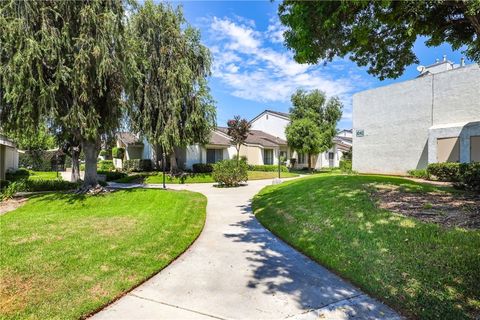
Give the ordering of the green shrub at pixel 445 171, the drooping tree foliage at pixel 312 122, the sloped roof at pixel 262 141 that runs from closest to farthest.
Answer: the green shrub at pixel 445 171
the drooping tree foliage at pixel 312 122
the sloped roof at pixel 262 141

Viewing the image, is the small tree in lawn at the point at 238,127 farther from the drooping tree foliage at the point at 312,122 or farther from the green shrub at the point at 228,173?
the green shrub at the point at 228,173

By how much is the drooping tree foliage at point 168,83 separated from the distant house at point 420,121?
12.1m

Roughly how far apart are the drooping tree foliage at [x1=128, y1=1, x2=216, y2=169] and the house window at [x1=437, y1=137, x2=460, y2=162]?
47.5 feet

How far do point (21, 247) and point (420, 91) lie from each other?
2134cm

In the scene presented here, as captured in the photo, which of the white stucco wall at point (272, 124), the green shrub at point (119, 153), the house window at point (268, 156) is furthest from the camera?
the white stucco wall at point (272, 124)

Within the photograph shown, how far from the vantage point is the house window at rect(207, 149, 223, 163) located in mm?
27562

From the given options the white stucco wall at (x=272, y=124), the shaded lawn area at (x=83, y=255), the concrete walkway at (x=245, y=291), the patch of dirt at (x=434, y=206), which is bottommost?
the concrete walkway at (x=245, y=291)

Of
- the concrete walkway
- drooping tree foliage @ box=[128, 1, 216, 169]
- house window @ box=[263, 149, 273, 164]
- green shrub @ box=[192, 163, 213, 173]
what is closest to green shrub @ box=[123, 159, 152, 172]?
green shrub @ box=[192, 163, 213, 173]

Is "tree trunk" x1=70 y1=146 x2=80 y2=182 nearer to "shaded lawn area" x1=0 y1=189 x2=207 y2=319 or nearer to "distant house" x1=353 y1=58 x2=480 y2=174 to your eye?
"shaded lawn area" x1=0 y1=189 x2=207 y2=319

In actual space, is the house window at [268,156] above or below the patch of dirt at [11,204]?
above

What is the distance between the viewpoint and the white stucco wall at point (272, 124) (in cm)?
3688

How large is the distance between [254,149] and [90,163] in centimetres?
1927

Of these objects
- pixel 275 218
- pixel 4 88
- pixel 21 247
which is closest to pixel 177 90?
pixel 4 88

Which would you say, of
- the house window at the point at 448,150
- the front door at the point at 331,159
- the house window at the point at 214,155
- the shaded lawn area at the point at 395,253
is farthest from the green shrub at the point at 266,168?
the shaded lawn area at the point at 395,253
